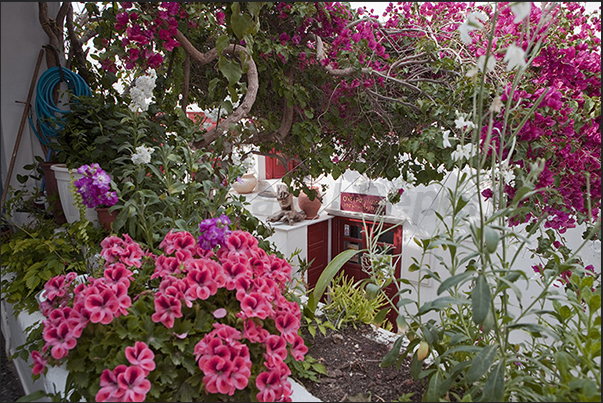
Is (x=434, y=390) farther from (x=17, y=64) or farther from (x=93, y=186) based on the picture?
A: (x=17, y=64)

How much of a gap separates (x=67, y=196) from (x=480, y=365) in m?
1.71

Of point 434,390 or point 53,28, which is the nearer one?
point 434,390

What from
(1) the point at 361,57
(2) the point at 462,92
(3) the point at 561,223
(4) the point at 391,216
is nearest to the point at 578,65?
(2) the point at 462,92

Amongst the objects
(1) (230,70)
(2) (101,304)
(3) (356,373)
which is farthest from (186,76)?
(3) (356,373)

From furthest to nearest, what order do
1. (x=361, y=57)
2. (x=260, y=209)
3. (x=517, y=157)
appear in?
(x=260, y=209), (x=361, y=57), (x=517, y=157)

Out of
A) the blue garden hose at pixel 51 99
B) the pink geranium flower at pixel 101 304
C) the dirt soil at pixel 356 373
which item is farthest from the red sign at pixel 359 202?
the pink geranium flower at pixel 101 304

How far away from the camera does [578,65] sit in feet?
5.32

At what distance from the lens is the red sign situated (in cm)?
513

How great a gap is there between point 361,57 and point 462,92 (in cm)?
55

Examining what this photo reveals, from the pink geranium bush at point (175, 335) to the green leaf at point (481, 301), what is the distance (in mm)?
501

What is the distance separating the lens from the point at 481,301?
36.2 inches

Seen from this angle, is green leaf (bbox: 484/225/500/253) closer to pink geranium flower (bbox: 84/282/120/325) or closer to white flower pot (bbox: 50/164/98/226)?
pink geranium flower (bbox: 84/282/120/325)

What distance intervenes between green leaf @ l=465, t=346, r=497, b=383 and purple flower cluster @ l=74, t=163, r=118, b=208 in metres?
1.26

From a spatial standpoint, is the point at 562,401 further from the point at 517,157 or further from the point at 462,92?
the point at 462,92
